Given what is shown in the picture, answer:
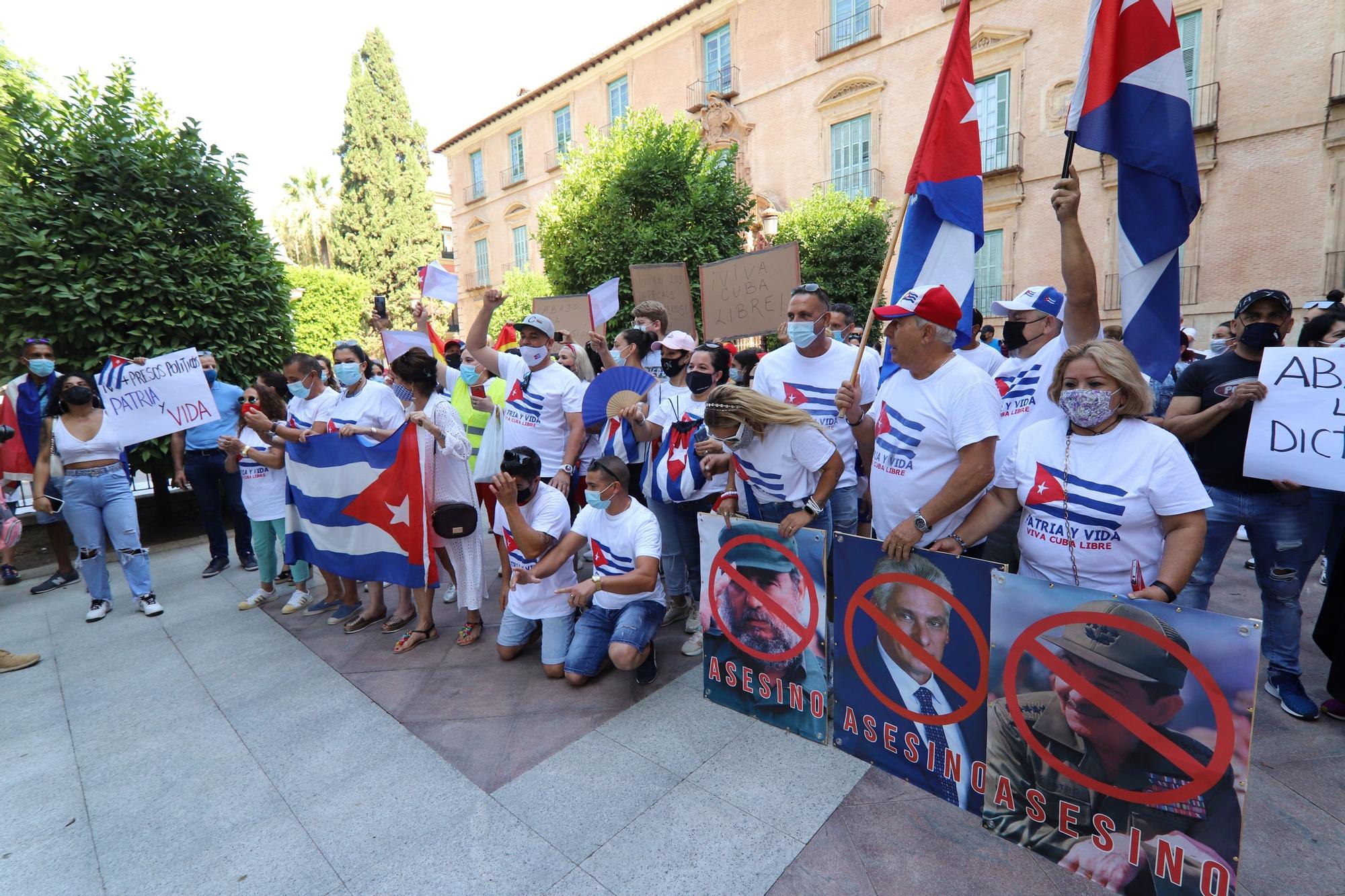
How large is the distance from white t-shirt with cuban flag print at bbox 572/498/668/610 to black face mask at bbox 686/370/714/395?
751 millimetres

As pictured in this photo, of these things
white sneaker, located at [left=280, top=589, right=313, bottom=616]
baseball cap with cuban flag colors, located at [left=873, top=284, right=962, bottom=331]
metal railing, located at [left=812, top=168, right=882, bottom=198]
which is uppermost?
metal railing, located at [left=812, top=168, right=882, bottom=198]

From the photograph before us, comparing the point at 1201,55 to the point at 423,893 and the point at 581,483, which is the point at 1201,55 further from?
the point at 423,893

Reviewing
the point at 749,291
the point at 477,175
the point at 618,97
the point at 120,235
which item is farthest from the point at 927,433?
the point at 477,175

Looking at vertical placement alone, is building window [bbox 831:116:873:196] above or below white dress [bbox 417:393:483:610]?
above

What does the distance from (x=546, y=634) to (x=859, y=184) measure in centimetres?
1772

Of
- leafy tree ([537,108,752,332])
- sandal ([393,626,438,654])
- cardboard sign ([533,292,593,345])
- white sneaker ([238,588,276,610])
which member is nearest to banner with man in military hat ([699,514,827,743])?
sandal ([393,626,438,654])

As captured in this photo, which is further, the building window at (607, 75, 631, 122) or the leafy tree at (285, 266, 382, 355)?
the building window at (607, 75, 631, 122)

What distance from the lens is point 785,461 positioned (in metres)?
3.22

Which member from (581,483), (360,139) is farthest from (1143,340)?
(360,139)

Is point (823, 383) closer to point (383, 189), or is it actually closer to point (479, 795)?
point (479, 795)

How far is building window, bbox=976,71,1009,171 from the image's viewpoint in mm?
16047

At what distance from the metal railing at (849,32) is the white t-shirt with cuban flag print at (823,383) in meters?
18.0

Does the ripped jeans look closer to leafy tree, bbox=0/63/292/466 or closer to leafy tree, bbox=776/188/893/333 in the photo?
leafy tree, bbox=0/63/292/466

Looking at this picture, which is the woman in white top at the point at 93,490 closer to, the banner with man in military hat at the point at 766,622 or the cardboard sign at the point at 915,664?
the banner with man in military hat at the point at 766,622
